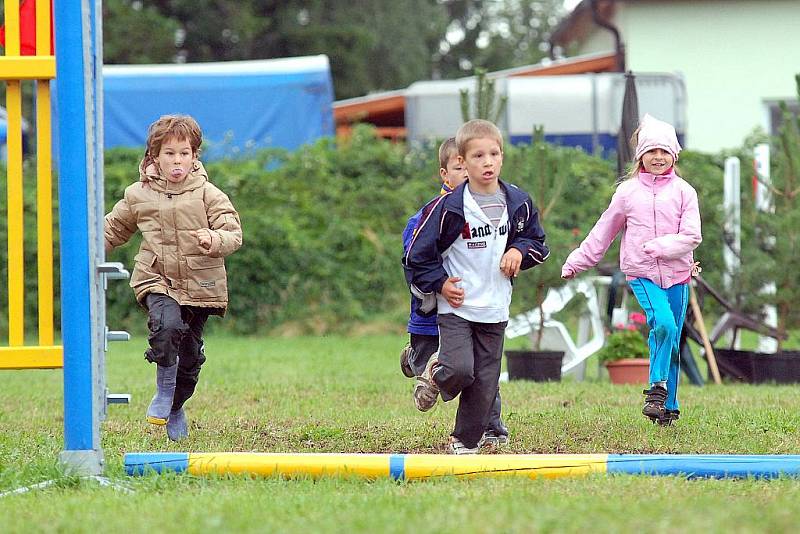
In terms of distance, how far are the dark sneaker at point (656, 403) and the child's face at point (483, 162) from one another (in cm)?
152

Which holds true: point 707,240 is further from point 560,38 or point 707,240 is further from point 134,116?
point 560,38

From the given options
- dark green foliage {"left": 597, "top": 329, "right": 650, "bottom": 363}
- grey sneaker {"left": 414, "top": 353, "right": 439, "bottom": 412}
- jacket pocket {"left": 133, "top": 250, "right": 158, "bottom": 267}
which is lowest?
dark green foliage {"left": 597, "top": 329, "right": 650, "bottom": 363}

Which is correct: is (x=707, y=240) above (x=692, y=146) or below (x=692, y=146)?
below

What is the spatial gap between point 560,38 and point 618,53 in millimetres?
8035

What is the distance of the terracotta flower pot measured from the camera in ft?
31.6

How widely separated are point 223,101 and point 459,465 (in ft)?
45.0

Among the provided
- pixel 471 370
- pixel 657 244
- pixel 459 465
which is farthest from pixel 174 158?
pixel 657 244

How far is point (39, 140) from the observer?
499cm

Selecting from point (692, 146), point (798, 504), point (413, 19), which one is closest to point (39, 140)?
point (798, 504)

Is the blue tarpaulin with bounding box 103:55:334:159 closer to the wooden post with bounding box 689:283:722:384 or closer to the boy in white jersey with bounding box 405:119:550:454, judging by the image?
the wooden post with bounding box 689:283:722:384

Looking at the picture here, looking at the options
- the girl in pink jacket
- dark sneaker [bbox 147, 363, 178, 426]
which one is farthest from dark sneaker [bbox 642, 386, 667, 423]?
dark sneaker [bbox 147, 363, 178, 426]

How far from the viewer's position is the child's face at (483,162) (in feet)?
18.1

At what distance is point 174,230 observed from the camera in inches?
238

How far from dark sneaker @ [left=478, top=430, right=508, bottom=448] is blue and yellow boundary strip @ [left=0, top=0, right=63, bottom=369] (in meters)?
2.08
